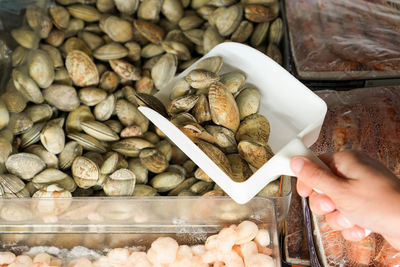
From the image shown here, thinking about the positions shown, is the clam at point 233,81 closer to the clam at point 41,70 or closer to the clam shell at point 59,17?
the clam at point 41,70

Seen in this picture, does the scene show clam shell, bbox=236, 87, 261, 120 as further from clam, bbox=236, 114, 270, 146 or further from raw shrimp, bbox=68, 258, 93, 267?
raw shrimp, bbox=68, 258, 93, 267

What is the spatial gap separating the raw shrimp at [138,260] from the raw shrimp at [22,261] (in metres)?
0.22

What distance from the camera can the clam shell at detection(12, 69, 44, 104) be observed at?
1.16 meters

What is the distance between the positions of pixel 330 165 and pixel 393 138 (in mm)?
391

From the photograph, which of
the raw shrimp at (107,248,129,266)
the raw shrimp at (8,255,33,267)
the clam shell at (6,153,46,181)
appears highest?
the clam shell at (6,153,46,181)

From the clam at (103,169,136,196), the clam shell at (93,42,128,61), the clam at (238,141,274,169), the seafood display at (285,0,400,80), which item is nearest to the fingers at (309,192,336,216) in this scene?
the clam at (238,141,274,169)

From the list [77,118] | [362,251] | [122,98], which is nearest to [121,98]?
[122,98]

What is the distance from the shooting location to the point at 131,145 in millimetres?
1105

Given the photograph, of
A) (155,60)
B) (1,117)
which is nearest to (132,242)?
(1,117)

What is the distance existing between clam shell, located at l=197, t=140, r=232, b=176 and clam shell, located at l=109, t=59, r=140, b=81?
51cm

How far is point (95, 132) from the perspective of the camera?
3.67ft

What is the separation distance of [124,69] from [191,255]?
25.9 inches

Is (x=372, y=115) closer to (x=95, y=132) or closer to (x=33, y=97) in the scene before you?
(x=95, y=132)

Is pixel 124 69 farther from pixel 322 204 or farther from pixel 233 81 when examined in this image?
pixel 322 204
